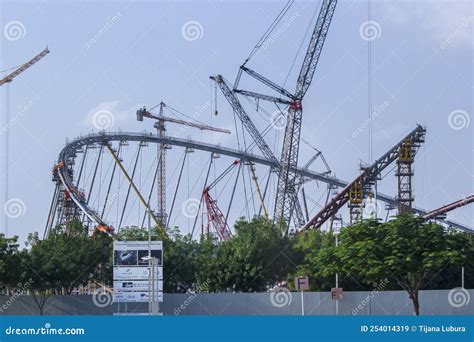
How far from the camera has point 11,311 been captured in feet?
202

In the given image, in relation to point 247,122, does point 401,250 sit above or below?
below

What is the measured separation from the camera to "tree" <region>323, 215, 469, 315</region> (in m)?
53.8

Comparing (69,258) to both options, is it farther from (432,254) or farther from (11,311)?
(432,254)

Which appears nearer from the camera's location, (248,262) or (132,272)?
(132,272)

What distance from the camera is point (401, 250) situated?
53938 millimetres

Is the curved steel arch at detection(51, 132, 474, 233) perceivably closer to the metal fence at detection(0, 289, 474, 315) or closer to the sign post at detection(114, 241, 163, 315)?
the metal fence at detection(0, 289, 474, 315)

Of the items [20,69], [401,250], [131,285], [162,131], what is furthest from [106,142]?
[401,250]

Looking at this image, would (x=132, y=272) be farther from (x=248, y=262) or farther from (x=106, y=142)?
(x=106, y=142)

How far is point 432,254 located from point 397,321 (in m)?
16.5

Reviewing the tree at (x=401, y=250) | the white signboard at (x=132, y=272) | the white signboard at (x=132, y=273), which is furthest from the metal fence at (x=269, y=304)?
the white signboard at (x=132, y=273)

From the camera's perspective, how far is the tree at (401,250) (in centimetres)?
5375

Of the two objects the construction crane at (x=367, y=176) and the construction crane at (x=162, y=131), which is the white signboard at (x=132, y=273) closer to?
the construction crane at (x=367, y=176)

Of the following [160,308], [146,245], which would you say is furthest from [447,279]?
[146,245]

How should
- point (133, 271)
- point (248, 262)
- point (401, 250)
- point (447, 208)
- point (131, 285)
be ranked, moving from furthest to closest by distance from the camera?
point (447, 208) < point (248, 262) < point (401, 250) < point (131, 285) < point (133, 271)
